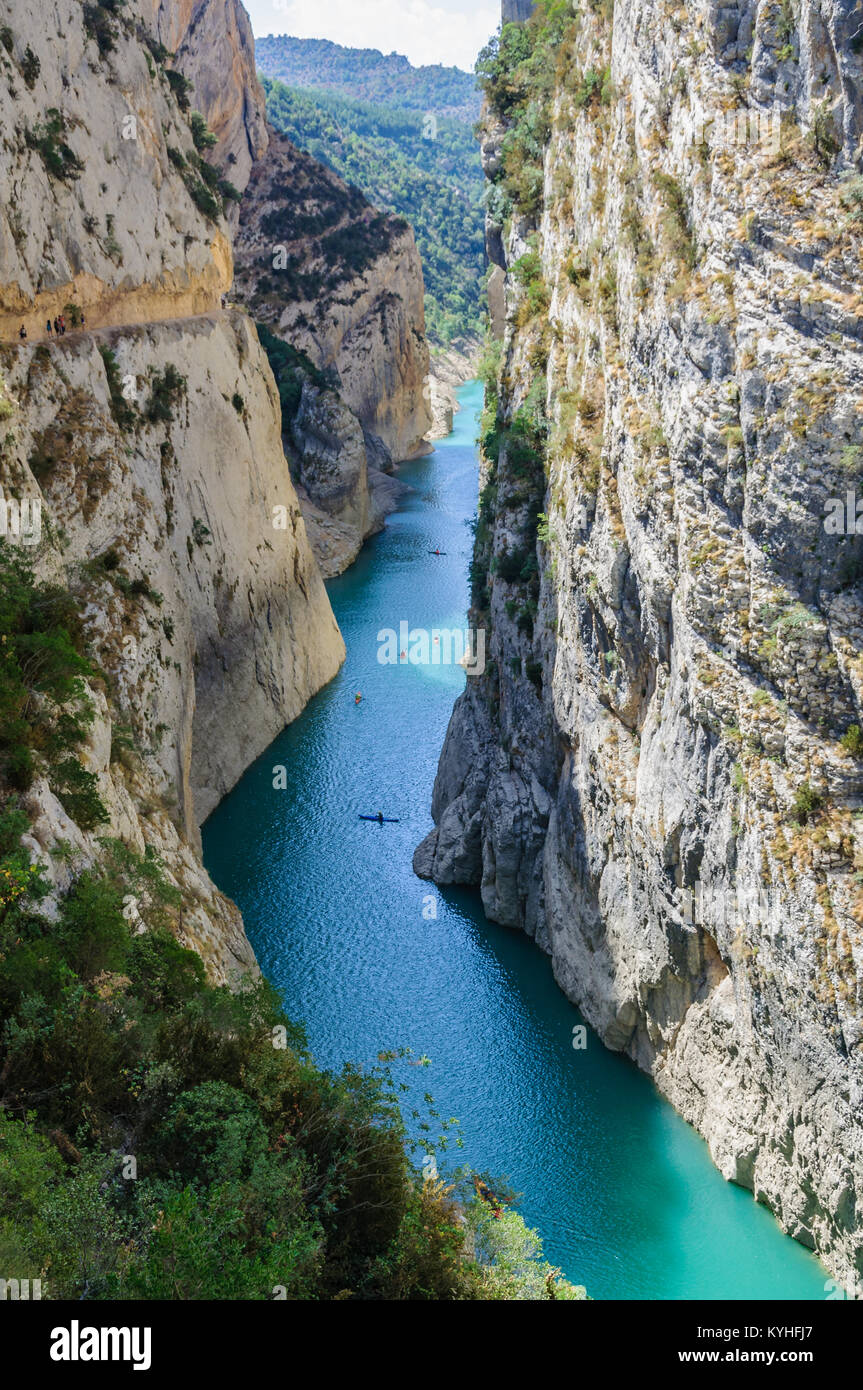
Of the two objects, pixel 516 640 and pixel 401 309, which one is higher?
pixel 401 309

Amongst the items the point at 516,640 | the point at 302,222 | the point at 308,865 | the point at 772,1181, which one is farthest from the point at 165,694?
the point at 302,222

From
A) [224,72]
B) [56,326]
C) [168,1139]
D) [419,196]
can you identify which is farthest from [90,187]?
[419,196]

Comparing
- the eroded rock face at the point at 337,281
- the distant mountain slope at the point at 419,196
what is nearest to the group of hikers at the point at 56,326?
the eroded rock face at the point at 337,281

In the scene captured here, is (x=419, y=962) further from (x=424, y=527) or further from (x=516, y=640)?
(x=424, y=527)

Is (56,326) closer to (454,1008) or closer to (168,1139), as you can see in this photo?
(454,1008)

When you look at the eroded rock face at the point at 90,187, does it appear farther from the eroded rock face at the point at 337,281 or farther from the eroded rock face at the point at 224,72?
the eroded rock face at the point at 337,281

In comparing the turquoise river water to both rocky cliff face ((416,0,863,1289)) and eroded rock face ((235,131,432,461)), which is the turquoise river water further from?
eroded rock face ((235,131,432,461))
